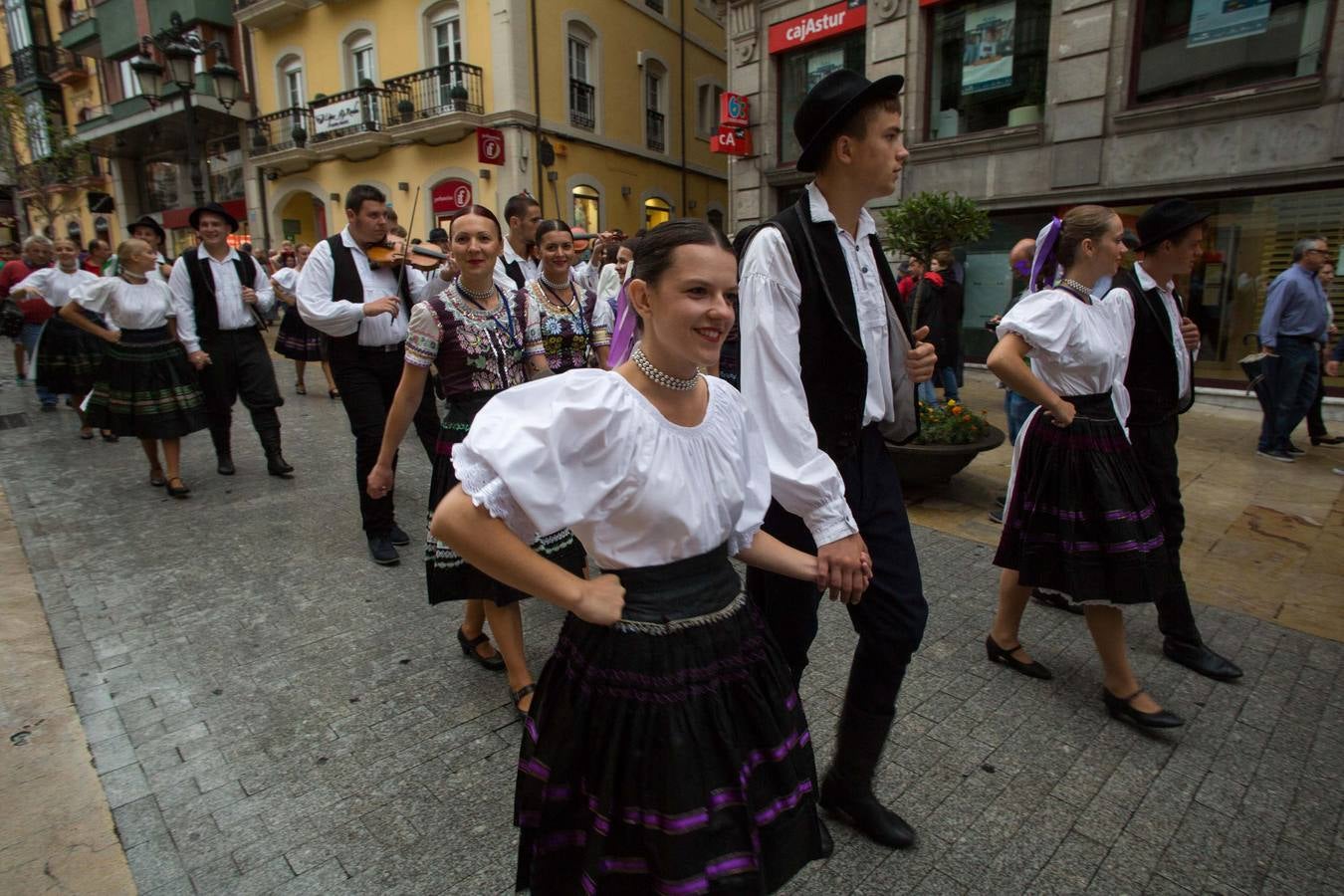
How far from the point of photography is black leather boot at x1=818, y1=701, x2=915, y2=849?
7.52ft

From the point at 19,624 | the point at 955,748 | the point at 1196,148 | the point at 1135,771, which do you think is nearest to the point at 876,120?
the point at 955,748

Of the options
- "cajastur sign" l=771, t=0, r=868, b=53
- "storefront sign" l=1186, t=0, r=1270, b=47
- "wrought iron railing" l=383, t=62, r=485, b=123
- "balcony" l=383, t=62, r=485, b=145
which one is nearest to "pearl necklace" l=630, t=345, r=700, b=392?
"storefront sign" l=1186, t=0, r=1270, b=47

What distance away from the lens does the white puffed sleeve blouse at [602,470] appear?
1394 mm

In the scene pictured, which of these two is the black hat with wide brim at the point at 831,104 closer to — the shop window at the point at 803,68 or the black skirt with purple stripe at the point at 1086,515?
the black skirt with purple stripe at the point at 1086,515

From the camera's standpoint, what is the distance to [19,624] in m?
3.76

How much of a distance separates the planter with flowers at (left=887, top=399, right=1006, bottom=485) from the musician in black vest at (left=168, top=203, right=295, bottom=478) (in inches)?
197

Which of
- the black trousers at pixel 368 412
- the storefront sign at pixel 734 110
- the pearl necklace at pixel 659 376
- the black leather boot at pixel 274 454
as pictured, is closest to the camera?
the pearl necklace at pixel 659 376

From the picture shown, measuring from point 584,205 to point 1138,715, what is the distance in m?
19.0

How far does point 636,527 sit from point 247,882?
5.48ft

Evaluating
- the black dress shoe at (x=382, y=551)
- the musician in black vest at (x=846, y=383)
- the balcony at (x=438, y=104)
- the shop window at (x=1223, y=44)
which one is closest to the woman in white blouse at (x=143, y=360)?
the black dress shoe at (x=382, y=551)

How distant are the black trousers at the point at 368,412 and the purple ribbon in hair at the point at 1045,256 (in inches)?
131

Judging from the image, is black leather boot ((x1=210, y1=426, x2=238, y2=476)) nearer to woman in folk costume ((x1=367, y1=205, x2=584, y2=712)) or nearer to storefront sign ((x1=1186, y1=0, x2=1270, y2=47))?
woman in folk costume ((x1=367, y1=205, x2=584, y2=712))

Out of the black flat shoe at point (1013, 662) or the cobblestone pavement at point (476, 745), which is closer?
the cobblestone pavement at point (476, 745)

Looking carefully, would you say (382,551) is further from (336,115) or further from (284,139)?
(284,139)
